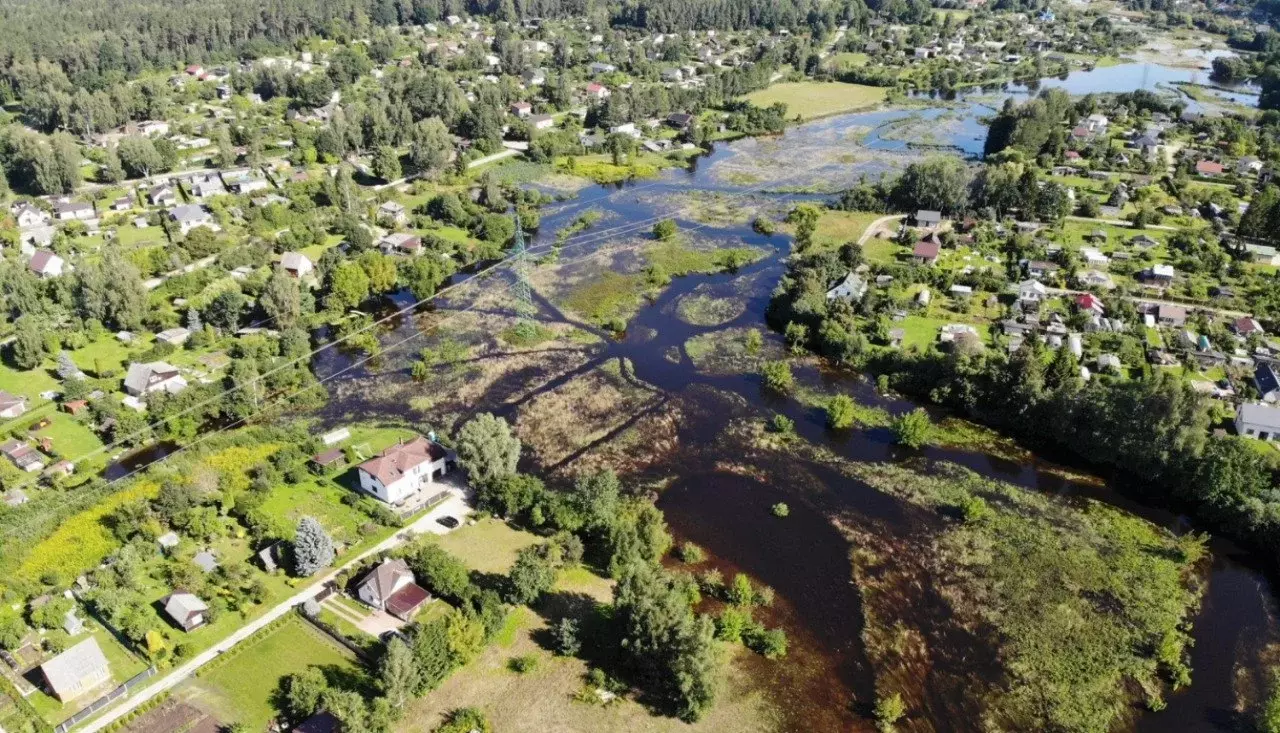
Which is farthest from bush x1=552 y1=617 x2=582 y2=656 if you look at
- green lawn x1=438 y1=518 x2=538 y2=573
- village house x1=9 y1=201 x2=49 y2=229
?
village house x1=9 y1=201 x2=49 y2=229

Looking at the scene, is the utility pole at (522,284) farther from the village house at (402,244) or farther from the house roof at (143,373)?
the house roof at (143,373)

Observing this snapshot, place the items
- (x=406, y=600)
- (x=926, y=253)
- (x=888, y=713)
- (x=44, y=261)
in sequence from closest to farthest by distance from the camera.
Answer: (x=888, y=713)
(x=406, y=600)
(x=44, y=261)
(x=926, y=253)

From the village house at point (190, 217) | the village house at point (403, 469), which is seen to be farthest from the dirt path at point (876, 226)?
the village house at point (190, 217)

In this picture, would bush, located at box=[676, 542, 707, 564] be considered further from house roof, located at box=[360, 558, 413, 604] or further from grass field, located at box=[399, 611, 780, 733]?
house roof, located at box=[360, 558, 413, 604]

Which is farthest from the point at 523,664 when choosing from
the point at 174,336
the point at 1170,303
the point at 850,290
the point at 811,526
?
the point at 1170,303

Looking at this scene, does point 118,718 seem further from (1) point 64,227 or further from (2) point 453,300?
(1) point 64,227

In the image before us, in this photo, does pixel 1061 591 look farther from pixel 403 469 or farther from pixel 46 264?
pixel 46 264
